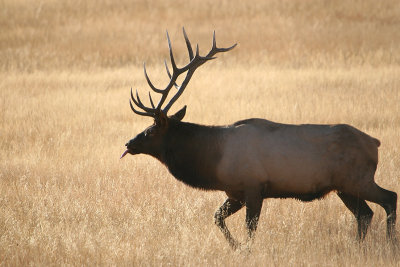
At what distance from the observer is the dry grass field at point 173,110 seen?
589 centimetres

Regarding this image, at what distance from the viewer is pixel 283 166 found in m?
5.97

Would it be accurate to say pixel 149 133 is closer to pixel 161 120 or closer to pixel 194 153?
pixel 161 120

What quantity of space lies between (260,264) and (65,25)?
1968cm

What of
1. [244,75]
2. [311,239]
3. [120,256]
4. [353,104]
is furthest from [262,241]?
[244,75]

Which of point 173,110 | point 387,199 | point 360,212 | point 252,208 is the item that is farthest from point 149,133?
point 173,110

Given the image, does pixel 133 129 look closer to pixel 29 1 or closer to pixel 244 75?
pixel 244 75

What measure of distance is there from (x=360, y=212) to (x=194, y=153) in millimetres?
1751

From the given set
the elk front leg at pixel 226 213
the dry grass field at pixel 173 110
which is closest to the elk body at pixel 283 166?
the elk front leg at pixel 226 213

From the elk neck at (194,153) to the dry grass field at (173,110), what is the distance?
0.55 m

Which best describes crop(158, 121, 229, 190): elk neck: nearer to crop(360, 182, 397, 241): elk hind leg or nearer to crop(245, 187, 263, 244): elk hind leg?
crop(245, 187, 263, 244): elk hind leg

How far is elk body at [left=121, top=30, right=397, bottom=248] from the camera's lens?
5.94 m

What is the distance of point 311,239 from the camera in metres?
6.04

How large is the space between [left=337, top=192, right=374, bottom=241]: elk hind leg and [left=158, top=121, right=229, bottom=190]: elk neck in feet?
4.23

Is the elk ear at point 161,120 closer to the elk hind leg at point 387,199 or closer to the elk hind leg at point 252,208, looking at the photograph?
the elk hind leg at point 252,208
